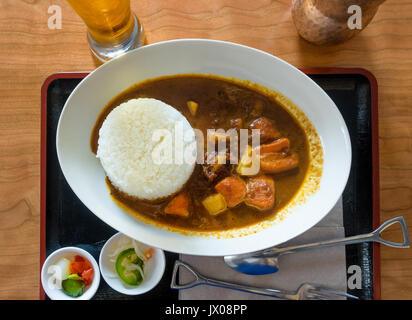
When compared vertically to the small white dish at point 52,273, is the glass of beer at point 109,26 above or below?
above

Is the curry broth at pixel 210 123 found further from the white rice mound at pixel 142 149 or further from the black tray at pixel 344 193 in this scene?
the black tray at pixel 344 193

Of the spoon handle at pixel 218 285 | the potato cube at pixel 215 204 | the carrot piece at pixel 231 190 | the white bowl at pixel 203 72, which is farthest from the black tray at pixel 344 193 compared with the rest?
the carrot piece at pixel 231 190

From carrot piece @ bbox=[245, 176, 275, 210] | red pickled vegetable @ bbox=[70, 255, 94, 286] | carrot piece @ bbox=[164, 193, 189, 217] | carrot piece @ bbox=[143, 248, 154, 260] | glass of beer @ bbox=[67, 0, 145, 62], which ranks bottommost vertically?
red pickled vegetable @ bbox=[70, 255, 94, 286]

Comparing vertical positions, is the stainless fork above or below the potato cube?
below

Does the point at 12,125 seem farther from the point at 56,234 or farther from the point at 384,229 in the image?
the point at 384,229

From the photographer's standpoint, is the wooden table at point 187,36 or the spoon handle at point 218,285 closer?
the spoon handle at point 218,285

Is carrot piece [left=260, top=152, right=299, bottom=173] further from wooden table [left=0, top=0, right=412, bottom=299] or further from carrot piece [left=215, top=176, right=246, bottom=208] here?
wooden table [left=0, top=0, right=412, bottom=299]

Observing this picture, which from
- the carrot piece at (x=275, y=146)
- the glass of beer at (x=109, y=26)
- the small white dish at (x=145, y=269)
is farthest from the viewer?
the carrot piece at (x=275, y=146)

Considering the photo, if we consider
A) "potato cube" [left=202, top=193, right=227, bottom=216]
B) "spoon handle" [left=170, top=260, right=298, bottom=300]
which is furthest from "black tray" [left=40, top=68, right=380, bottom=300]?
"potato cube" [left=202, top=193, right=227, bottom=216]
